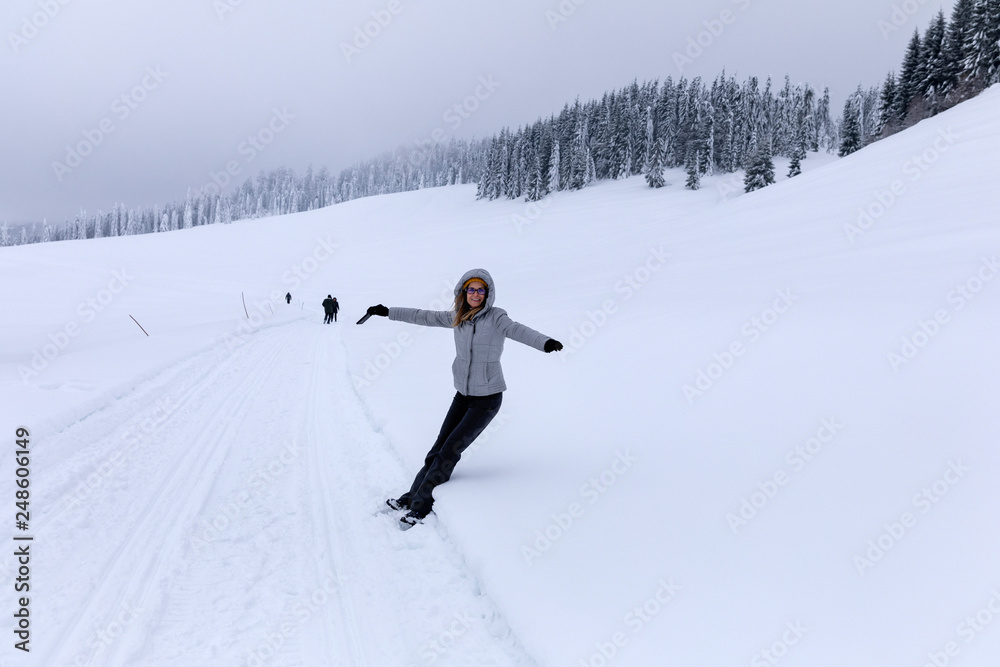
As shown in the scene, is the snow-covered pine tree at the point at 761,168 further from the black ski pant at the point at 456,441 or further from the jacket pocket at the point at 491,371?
the black ski pant at the point at 456,441

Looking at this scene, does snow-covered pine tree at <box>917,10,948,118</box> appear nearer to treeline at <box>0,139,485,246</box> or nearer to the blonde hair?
the blonde hair

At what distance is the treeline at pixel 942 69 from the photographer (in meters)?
34.5

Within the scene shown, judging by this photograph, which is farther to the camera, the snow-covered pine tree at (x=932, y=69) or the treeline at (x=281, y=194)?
the treeline at (x=281, y=194)

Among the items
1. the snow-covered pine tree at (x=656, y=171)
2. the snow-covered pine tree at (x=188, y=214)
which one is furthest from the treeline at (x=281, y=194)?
the snow-covered pine tree at (x=656, y=171)

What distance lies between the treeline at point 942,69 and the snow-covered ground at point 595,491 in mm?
36912

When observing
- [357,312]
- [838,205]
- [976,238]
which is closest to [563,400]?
[976,238]

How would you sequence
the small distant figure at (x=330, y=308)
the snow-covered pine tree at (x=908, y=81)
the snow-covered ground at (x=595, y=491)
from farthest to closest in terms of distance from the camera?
the snow-covered pine tree at (x=908, y=81) < the small distant figure at (x=330, y=308) < the snow-covered ground at (x=595, y=491)

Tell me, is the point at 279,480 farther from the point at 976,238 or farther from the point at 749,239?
the point at 749,239

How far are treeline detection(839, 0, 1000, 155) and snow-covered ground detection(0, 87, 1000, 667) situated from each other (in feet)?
121

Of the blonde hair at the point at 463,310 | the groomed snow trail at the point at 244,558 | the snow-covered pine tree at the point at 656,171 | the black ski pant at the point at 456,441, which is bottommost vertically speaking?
the groomed snow trail at the point at 244,558

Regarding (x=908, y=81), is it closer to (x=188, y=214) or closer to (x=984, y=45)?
(x=984, y=45)

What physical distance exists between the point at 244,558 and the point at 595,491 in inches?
115

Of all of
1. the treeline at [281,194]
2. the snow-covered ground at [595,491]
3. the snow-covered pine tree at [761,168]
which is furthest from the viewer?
the treeline at [281,194]

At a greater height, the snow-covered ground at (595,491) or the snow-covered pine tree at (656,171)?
the snow-covered pine tree at (656,171)
